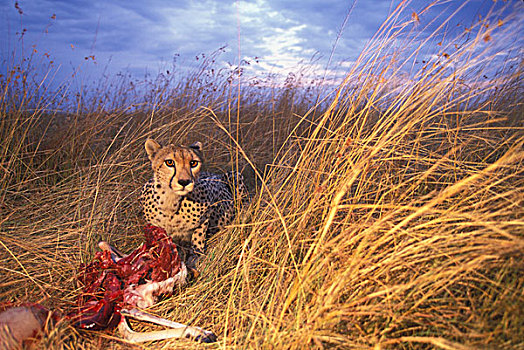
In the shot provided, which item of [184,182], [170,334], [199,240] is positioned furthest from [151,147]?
[170,334]

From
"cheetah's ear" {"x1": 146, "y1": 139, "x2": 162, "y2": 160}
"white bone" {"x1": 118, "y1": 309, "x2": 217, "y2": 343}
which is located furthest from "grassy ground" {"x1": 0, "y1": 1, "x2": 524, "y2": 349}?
"cheetah's ear" {"x1": 146, "y1": 139, "x2": 162, "y2": 160}

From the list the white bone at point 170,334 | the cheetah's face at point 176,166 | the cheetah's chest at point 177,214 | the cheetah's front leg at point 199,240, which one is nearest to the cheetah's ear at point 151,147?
the cheetah's face at point 176,166

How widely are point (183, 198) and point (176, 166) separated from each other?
42cm

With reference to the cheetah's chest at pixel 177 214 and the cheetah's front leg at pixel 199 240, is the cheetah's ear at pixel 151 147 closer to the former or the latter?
the cheetah's chest at pixel 177 214

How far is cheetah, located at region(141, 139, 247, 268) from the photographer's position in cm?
285

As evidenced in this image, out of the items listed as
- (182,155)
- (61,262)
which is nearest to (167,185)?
(182,155)

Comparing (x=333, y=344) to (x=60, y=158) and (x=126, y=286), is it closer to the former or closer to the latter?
(x=126, y=286)

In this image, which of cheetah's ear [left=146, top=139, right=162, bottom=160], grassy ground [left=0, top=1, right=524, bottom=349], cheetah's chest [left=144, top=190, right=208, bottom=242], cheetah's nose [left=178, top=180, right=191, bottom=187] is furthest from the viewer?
cheetah's chest [left=144, top=190, right=208, bottom=242]

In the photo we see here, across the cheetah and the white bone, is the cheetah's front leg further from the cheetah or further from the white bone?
the white bone

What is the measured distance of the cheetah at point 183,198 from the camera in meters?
2.85

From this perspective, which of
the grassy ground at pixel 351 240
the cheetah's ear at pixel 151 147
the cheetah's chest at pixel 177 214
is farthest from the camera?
the cheetah's chest at pixel 177 214

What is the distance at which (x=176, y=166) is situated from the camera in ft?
9.34

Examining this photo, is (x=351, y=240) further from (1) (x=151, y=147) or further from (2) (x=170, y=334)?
(1) (x=151, y=147)

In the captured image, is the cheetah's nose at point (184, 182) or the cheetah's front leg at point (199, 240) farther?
the cheetah's front leg at point (199, 240)
